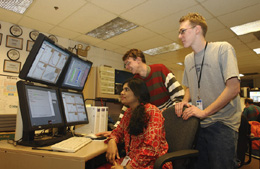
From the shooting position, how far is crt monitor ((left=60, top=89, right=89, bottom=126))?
4.86ft

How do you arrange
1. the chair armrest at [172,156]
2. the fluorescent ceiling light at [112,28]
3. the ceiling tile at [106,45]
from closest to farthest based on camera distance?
the chair armrest at [172,156] < the fluorescent ceiling light at [112,28] < the ceiling tile at [106,45]

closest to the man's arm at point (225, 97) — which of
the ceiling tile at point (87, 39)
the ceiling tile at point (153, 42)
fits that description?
the ceiling tile at point (153, 42)

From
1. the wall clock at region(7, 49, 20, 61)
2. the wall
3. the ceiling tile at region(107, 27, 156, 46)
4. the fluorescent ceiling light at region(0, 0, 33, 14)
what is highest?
the fluorescent ceiling light at region(0, 0, 33, 14)

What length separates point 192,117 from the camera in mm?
1121

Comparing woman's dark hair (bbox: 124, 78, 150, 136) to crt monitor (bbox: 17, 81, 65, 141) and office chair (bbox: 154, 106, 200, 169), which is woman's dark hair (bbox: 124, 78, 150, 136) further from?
crt monitor (bbox: 17, 81, 65, 141)

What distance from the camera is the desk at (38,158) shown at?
0.93m

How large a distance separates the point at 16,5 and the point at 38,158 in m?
3.03

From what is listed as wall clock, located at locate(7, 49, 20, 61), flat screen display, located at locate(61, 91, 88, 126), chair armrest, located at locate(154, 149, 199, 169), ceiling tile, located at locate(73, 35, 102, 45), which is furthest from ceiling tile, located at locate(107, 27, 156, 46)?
chair armrest, located at locate(154, 149, 199, 169)

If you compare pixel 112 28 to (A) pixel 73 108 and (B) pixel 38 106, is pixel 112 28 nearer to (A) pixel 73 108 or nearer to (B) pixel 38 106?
(A) pixel 73 108

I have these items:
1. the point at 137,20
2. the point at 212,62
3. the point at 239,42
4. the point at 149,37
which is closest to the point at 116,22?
the point at 137,20

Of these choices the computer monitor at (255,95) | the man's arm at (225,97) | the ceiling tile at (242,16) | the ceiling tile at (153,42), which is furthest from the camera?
the computer monitor at (255,95)

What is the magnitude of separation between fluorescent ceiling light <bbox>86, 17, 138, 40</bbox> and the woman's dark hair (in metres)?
2.41

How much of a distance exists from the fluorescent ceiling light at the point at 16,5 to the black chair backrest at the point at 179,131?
296 centimetres

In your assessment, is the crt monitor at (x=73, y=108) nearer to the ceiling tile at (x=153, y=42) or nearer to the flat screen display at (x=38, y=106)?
the flat screen display at (x=38, y=106)
